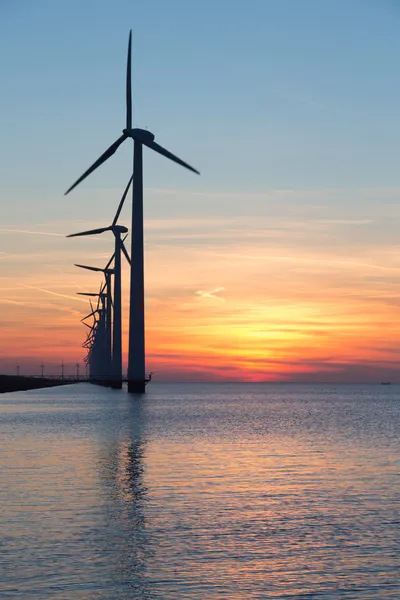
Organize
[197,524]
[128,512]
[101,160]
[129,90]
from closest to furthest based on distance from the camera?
[197,524]
[128,512]
[101,160]
[129,90]

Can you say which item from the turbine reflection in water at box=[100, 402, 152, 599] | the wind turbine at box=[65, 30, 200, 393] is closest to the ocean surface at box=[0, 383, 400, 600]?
the turbine reflection in water at box=[100, 402, 152, 599]

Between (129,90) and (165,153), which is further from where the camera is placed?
(129,90)

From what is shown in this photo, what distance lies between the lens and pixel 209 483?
151 feet

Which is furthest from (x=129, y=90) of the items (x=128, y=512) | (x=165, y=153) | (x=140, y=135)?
(x=128, y=512)

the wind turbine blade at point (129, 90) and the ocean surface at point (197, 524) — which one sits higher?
the wind turbine blade at point (129, 90)

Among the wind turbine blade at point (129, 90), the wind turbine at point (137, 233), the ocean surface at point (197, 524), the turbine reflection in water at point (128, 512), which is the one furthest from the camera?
the wind turbine at point (137, 233)

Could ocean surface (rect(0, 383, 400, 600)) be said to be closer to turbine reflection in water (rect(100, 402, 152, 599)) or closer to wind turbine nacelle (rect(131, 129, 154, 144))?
turbine reflection in water (rect(100, 402, 152, 599))

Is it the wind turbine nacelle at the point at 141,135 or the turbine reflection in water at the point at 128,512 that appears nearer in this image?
the turbine reflection in water at the point at 128,512

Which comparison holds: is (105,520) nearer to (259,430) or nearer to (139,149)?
(259,430)

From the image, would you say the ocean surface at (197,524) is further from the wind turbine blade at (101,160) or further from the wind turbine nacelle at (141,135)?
the wind turbine nacelle at (141,135)

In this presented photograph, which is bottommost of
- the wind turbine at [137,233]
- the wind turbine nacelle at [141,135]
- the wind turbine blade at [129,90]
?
the wind turbine at [137,233]

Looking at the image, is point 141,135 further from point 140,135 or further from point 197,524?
point 197,524

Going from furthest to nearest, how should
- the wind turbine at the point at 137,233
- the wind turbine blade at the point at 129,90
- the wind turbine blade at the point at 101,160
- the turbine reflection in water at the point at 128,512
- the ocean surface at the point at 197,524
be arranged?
1. the wind turbine at the point at 137,233
2. the wind turbine blade at the point at 129,90
3. the wind turbine blade at the point at 101,160
4. the turbine reflection in water at the point at 128,512
5. the ocean surface at the point at 197,524

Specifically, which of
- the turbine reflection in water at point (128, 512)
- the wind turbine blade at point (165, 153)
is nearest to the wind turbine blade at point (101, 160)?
the wind turbine blade at point (165, 153)
